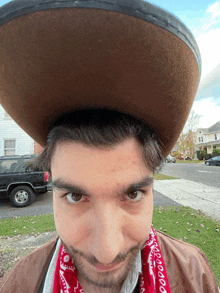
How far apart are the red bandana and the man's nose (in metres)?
0.33

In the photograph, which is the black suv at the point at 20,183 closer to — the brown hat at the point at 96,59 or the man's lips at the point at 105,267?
the man's lips at the point at 105,267

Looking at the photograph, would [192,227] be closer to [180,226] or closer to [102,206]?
[180,226]

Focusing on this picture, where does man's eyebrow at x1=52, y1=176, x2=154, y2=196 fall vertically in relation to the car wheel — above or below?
above

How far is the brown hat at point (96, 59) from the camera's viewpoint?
528 mm

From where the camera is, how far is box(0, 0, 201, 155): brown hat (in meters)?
0.53

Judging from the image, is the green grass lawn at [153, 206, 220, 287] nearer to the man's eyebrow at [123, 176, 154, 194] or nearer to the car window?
the man's eyebrow at [123, 176, 154, 194]

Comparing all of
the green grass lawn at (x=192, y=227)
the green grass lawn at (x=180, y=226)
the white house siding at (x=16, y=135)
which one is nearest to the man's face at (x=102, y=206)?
the green grass lawn at (x=192, y=227)

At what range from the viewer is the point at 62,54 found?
61 cm

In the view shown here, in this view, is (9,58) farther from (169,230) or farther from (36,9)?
(169,230)

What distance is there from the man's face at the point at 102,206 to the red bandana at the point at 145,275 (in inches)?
6.6

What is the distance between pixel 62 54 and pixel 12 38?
159mm

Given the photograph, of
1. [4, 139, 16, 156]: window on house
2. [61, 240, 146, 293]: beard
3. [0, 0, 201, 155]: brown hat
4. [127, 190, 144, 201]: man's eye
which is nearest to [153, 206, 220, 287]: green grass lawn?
[61, 240, 146, 293]: beard

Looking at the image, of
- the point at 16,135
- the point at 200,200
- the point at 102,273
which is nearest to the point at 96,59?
the point at 102,273

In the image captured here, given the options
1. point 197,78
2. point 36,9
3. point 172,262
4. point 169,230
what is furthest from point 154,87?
point 169,230
